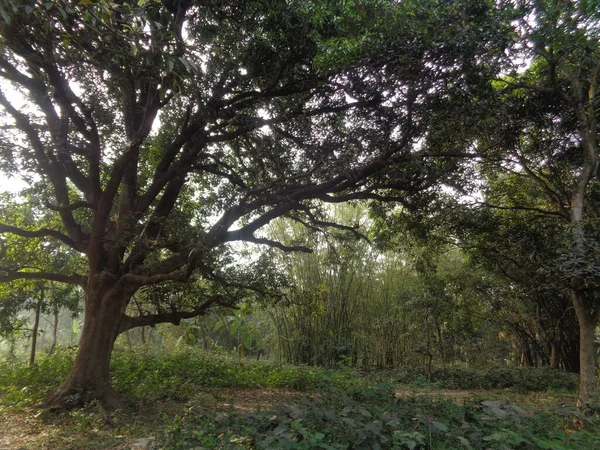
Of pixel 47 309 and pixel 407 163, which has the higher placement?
pixel 407 163

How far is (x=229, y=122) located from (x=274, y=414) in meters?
4.17

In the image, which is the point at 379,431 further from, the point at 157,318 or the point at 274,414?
the point at 157,318

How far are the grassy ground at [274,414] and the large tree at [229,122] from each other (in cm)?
73

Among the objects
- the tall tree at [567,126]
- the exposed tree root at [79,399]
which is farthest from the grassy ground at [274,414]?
the tall tree at [567,126]

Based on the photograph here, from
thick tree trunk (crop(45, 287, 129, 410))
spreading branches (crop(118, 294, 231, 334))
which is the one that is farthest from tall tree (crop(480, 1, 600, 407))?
thick tree trunk (crop(45, 287, 129, 410))

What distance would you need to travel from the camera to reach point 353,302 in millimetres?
10461

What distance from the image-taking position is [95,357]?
4945mm

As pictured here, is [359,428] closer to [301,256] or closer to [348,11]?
[348,11]

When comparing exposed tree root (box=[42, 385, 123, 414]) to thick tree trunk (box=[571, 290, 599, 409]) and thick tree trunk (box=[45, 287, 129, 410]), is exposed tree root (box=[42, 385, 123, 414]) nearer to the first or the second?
thick tree trunk (box=[45, 287, 129, 410])

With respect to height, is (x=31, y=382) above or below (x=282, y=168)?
below

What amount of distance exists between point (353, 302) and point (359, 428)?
8.10 meters

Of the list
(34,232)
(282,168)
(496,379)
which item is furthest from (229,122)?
(496,379)

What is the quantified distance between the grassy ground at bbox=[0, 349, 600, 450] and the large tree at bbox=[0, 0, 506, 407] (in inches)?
28.8

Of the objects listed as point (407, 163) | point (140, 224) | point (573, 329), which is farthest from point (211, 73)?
point (573, 329)
